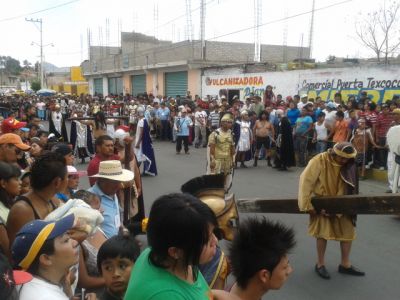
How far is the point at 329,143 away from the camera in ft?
36.0

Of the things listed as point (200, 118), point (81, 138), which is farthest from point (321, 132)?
point (81, 138)

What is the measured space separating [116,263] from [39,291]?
0.73 metres

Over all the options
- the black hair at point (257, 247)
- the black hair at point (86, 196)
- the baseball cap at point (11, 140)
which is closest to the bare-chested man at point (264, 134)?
the baseball cap at point (11, 140)

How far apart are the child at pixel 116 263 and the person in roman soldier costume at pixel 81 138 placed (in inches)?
395

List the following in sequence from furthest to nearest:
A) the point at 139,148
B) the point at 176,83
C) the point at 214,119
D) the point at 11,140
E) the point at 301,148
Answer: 1. the point at 176,83
2. the point at 214,119
3. the point at 301,148
4. the point at 139,148
5. the point at 11,140

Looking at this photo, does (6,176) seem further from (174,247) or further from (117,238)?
(174,247)

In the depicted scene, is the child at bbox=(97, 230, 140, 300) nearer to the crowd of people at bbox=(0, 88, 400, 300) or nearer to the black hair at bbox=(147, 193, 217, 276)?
the crowd of people at bbox=(0, 88, 400, 300)

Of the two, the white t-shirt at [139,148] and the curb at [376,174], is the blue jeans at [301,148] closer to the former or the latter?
the curb at [376,174]

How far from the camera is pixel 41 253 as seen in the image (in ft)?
6.55

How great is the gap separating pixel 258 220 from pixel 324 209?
2436 millimetres

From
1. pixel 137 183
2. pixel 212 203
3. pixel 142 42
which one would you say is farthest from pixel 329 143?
pixel 142 42

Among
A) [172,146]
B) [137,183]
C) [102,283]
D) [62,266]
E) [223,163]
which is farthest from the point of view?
[172,146]

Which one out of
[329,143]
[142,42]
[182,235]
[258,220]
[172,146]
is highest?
[142,42]

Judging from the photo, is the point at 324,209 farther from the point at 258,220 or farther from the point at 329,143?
the point at 329,143
